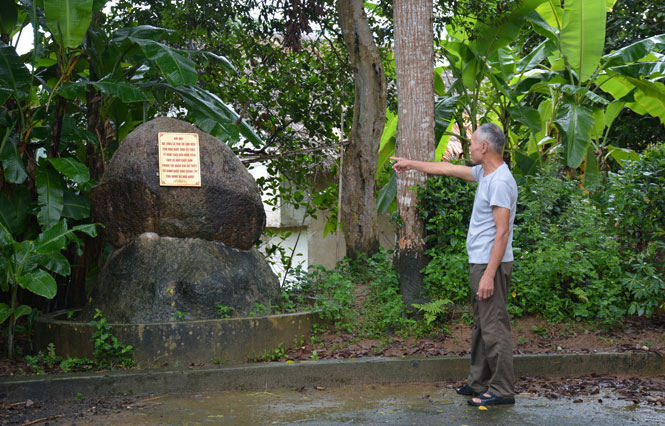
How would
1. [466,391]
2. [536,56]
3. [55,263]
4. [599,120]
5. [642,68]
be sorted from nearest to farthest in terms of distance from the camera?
[466,391] < [55,263] < [642,68] < [536,56] < [599,120]

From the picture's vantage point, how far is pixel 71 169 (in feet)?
20.9

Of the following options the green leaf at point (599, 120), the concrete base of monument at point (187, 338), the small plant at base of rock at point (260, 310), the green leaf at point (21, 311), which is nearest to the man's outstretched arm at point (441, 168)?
the concrete base of monument at point (187, 338)

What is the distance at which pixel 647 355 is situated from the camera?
592cm

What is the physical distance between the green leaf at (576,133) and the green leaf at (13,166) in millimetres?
6461

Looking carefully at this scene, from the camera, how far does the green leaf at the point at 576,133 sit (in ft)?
28.8

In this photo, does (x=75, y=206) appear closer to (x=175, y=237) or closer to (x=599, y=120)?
(x=175, y=237)

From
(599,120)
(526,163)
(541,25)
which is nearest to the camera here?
(541,25)

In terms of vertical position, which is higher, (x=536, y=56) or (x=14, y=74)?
(x=536, y=56)

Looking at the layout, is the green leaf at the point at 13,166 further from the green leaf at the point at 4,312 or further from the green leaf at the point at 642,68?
the green leaf at the point at 642,68

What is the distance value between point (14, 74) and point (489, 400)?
5.32 meters

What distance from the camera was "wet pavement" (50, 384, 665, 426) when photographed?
14.2 feet

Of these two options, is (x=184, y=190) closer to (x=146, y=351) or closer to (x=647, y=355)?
(x=146, y=351)

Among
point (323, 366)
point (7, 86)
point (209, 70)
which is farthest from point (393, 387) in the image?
point (209, 70)

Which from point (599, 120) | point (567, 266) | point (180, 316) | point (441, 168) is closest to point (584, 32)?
point (599, 120)
